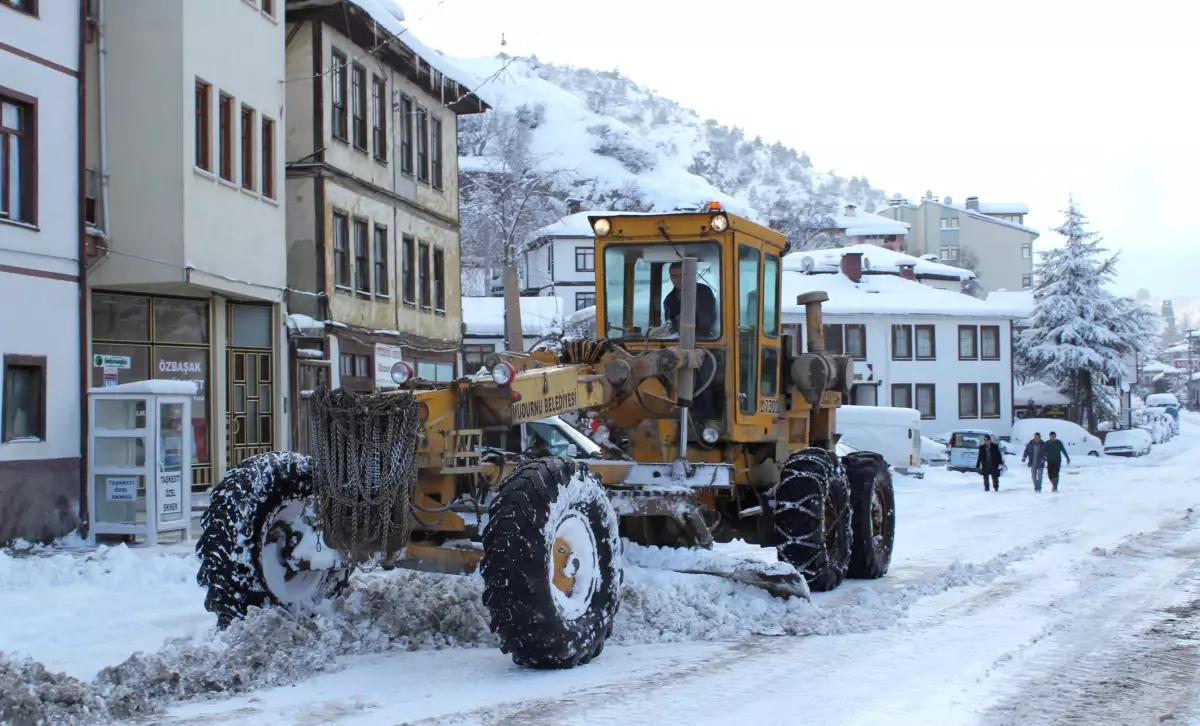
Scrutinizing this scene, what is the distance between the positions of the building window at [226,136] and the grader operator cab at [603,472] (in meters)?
10.9

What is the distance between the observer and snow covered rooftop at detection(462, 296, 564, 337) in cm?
4931

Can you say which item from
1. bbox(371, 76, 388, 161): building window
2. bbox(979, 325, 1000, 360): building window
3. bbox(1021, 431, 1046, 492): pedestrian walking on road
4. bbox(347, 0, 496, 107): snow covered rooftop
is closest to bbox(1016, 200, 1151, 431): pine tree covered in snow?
bbox(979, 325, 1000, 360): building window

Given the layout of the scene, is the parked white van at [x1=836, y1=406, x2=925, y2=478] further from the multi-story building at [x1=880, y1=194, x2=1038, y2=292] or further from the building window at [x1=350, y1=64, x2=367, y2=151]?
the multi-story building at [x1=880, y1=194, x2=1038, y2=292]

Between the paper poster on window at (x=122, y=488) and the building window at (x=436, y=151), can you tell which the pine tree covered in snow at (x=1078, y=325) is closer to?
the building window at (x=436, y=151)

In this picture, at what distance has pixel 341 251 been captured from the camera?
86.8 feet

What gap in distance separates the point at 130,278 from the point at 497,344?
101ft

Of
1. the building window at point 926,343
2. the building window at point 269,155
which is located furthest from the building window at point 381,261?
the building window at point 926,343

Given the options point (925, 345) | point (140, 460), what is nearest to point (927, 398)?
point (925, 345)

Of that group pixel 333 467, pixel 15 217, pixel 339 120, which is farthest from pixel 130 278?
pixel 333 467

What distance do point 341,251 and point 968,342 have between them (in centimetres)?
4145

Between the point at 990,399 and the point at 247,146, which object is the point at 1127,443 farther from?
the point at 247,146

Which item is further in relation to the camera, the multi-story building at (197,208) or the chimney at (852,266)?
the chimney at (852,266)

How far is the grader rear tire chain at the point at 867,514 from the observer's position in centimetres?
1262

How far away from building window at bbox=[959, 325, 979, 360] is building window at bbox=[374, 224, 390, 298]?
38753 mm
